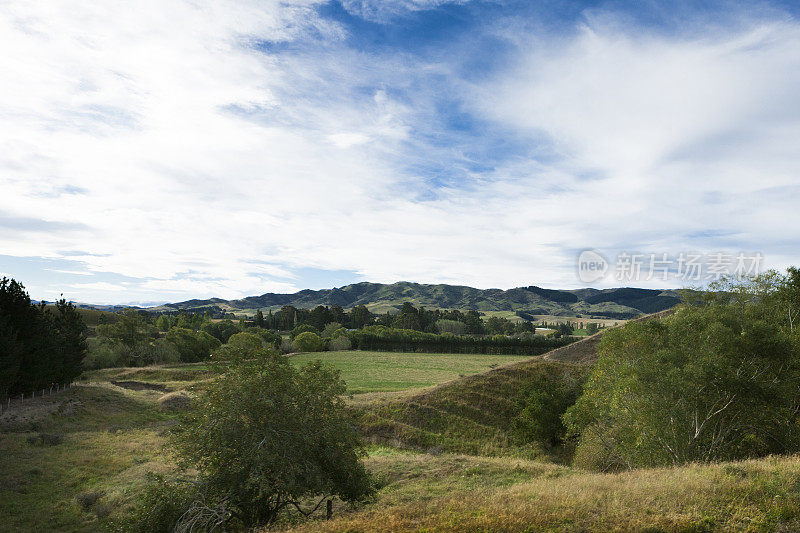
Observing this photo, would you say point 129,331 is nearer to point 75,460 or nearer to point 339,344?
point 339,344

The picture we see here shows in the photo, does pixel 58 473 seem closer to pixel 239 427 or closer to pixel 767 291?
pixel 239 427

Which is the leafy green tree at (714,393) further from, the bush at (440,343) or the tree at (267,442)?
the bush at (440,343)

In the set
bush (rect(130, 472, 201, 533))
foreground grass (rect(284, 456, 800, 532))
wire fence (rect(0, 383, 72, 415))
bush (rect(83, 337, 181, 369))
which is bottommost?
bush (rect(83, 337, 181, 369))

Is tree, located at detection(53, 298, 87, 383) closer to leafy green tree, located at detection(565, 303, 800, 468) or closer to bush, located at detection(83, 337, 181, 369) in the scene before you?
bush, located at detection(83, 337, 181, 369)

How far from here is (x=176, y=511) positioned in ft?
51.0

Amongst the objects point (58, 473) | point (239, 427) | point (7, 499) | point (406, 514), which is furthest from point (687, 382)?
point (58, 473)

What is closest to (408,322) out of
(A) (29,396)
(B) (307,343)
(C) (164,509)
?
(B) (307,343)

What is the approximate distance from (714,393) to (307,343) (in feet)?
384

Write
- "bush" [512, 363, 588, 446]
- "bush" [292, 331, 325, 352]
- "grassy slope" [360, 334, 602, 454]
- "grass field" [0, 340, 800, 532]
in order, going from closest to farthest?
"grass field" [0, 340, 800, 532], "grassy slope" [360, 334, 602, 454], "bush" [512, 363, 588, 446], "bush" [292, 331, 325, 352]

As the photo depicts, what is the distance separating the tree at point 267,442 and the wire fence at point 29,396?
144ft

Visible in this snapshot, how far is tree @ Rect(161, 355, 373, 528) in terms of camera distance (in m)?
15.2

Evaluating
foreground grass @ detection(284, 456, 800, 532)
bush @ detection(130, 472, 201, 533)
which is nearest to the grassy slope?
foreground grass @ detection(284, 456, 800, 532)

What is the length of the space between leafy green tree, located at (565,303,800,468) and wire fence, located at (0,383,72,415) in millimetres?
60194

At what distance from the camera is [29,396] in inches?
2073
